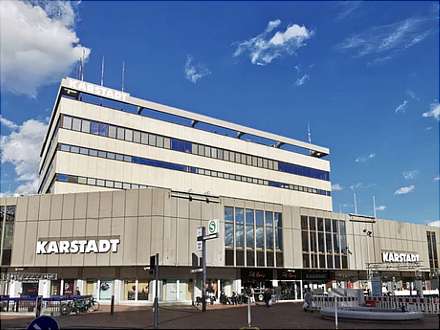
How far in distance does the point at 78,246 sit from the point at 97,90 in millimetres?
20411

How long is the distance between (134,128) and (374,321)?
36893 millimetres

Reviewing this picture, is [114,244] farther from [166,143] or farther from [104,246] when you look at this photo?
[166,143]

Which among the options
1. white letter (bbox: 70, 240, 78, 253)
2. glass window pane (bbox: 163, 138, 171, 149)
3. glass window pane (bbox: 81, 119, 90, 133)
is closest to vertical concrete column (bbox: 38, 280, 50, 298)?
white letter (bbox: 70, 240, 78, 253)

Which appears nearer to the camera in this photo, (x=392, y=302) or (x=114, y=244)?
(x=392, y=302)

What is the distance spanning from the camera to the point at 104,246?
1449 inches

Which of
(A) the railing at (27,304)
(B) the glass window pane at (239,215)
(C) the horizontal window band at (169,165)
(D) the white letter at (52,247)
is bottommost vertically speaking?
(A) the railing at (27,304)

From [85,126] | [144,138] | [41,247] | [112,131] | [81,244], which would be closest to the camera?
[81,244]

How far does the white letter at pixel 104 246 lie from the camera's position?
36706mm

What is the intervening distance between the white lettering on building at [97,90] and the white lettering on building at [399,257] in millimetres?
33019

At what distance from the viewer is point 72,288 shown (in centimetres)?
3847

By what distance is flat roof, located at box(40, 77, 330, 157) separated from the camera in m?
51.1

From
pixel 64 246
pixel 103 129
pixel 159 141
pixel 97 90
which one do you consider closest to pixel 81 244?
pixel 64 246

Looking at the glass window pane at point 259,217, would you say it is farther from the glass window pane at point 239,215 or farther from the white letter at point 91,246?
the white letter at point 91,246

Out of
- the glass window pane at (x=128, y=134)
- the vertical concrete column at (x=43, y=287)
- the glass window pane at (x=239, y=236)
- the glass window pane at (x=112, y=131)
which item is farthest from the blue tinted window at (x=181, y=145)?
the vertical concrete column at (x=43, y=287)
